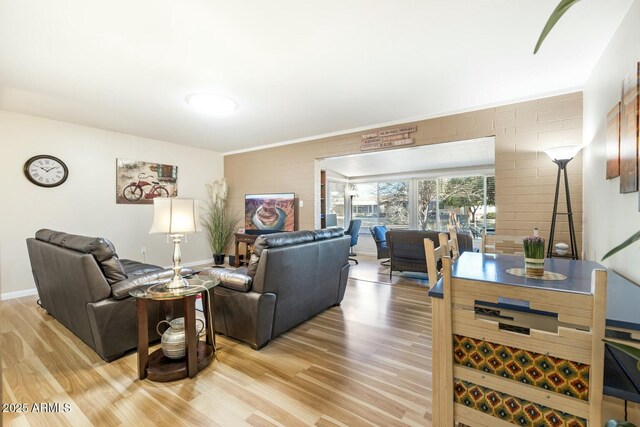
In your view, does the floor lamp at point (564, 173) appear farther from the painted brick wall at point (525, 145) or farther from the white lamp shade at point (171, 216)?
the white lamp shade at point (171, 216)

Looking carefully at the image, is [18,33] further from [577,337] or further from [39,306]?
[577,337]

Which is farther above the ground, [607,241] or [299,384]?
[607,241]

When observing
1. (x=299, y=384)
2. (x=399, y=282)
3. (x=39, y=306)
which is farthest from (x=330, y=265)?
(x=39, y=306)

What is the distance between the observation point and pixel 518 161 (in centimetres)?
333

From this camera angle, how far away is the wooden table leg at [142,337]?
1.94m

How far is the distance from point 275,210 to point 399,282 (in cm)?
261

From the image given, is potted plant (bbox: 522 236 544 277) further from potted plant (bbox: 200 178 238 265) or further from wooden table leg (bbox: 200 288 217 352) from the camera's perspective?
potted plant (bbox: 200 178 238 265)

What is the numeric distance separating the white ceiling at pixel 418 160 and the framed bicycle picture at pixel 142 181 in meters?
2.89

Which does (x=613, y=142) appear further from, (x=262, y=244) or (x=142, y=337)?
(x=142, y=337)

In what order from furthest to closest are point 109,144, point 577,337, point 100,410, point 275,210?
point 275,210, point 109,144, point 100,410, point 577,337

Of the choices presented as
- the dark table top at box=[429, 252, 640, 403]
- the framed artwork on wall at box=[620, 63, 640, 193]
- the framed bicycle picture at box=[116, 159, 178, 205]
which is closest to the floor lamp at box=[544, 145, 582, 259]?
the framed artwork on wall at box=[620, 63, 640, 193]

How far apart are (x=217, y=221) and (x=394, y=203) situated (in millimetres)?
4318

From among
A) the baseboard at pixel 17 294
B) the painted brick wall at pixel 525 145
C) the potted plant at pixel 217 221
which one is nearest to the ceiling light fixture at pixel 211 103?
the painted brick wall at pixel 525 145

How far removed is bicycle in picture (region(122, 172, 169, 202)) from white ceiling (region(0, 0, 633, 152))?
1.37 m
